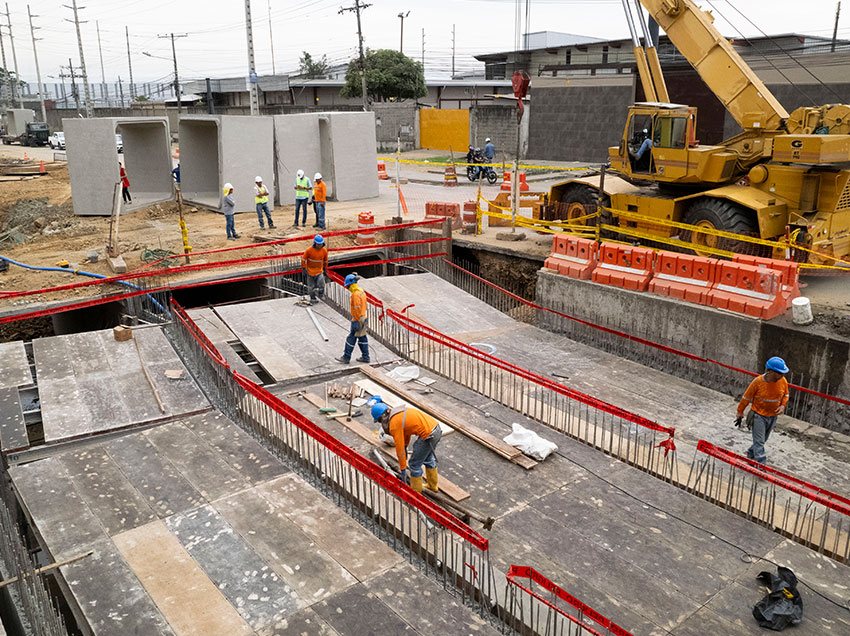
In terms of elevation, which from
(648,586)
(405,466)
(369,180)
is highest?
(369,180)

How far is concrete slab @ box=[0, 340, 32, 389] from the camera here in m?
10.5

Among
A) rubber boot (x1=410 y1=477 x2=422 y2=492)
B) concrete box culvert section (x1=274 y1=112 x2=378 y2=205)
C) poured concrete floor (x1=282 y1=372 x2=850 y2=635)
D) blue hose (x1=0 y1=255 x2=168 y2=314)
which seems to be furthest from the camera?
concrete box culvert section (x1=274 y1=112 x2=378 y2=205)

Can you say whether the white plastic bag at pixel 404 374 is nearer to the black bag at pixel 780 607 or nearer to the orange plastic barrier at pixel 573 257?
the orange plastic barrier at pixel 573 257

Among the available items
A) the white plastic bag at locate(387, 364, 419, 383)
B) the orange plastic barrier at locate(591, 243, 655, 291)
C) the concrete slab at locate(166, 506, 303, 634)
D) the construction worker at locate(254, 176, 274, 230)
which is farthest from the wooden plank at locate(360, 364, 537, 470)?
the construction worker at locate(254, 176, 274, 230)

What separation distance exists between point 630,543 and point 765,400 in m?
2.62

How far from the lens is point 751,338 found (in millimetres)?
11578

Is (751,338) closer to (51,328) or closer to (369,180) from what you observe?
(51,328)

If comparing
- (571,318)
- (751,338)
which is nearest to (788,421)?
(751,338)

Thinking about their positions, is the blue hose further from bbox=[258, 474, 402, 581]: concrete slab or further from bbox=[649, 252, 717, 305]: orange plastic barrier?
bbox=[649, 252, 717, 305]: orange plastic barrier

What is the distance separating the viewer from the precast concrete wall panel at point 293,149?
74.6 feet

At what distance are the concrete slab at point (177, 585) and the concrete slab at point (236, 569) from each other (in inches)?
3.0

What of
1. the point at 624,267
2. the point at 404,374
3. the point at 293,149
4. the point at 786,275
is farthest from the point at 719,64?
the point at 293,149

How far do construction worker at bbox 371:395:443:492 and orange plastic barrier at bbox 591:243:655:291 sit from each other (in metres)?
7.19

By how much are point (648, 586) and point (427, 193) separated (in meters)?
21.5
